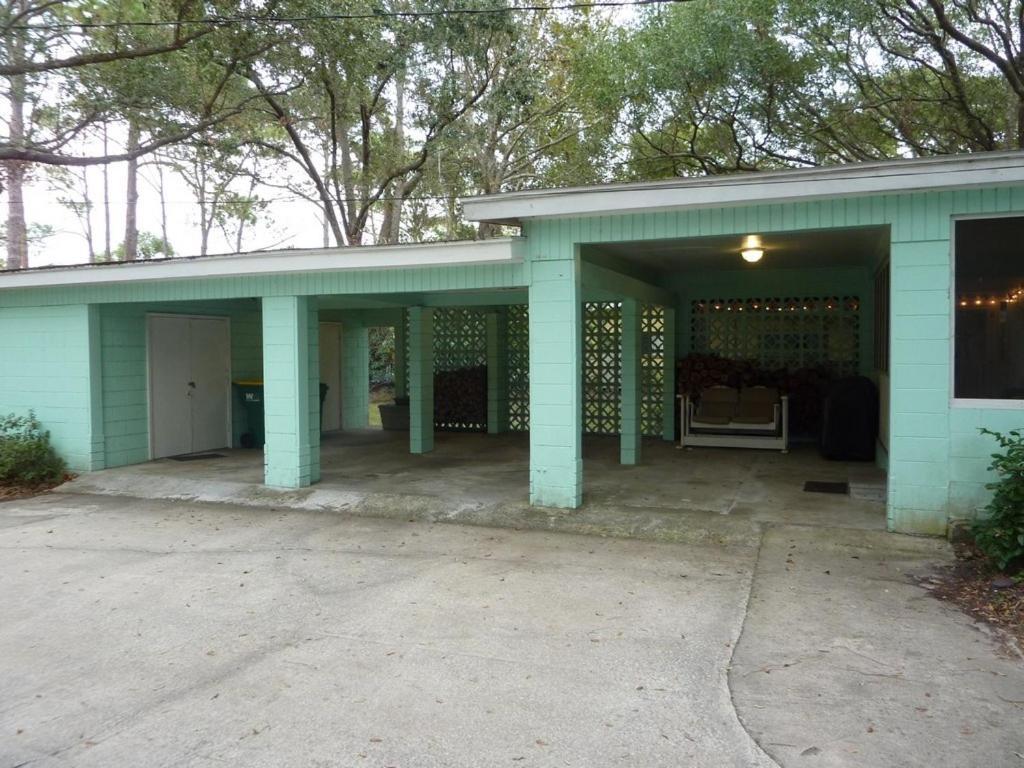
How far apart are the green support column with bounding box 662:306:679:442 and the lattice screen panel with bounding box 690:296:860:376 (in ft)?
1.98

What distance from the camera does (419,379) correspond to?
35.9ft

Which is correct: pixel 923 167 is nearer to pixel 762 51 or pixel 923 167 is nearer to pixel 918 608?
pixel 918 608

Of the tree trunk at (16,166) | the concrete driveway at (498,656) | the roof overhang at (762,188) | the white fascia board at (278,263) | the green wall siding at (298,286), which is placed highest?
the tree trunk at (16,166)

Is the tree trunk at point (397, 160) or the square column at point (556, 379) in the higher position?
the tree trunk at point (397, 160)

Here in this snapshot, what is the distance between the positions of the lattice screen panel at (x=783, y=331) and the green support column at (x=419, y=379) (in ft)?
14.2

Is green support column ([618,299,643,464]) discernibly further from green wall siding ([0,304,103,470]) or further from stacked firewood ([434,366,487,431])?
Result: green wall siding ([0,304,103,470])

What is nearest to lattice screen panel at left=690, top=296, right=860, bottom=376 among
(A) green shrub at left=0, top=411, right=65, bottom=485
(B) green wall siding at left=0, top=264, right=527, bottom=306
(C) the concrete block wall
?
(B) green wall siding at left=0, top=264, right=527, bottom=306

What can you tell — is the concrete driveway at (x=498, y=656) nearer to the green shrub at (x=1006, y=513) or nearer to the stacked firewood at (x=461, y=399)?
the green shrub at (x=1006, y=513)

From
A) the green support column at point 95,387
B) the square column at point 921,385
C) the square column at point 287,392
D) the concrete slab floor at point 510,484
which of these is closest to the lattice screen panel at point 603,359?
the concrete slab floor at point 510,484

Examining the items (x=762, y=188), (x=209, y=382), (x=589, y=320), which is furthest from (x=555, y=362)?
(x=209, y=382)

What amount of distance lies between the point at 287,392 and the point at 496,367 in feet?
17.6

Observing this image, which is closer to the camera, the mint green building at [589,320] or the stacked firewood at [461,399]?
the mint green building at [589,320]

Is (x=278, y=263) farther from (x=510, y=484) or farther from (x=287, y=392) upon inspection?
(x=510, y=484)

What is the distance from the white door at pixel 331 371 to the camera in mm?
14117
